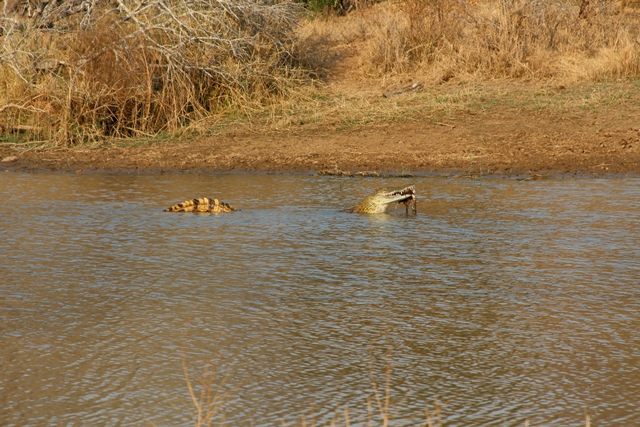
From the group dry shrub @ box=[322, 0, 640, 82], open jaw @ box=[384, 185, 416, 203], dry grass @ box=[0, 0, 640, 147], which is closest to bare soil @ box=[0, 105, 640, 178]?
dry grass @ box=[0, 0, 640, 147]

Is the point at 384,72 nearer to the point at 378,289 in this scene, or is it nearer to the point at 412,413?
the point at 378,289

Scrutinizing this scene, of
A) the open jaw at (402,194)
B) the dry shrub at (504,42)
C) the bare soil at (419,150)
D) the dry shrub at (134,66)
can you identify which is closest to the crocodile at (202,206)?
the open jaw at (402,194)

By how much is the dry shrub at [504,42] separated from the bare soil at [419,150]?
2.04m

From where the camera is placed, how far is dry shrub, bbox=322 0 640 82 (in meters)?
15.4

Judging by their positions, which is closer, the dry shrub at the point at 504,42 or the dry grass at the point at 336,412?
the dry grass at the point at 336,412

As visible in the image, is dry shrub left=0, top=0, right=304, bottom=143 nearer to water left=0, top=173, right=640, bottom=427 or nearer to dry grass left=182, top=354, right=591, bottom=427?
water left=0, top=173, right=640, bottom=427

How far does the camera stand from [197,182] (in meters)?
11.2

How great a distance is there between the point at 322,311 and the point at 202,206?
3.80 m

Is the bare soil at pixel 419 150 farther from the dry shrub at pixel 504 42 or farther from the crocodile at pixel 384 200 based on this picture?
the crocodile at pixel 384 200

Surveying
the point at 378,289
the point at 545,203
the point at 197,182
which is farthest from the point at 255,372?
the point at 197,182

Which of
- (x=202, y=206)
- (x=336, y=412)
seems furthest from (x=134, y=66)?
(x=336, y=412)

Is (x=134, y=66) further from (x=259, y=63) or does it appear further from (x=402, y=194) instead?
(x=402, y=194)

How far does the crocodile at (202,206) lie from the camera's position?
905 centimetres

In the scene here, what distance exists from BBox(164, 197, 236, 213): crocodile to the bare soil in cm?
282
